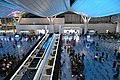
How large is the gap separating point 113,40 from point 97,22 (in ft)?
33.7

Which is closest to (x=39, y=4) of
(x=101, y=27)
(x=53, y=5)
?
(x=53, y=5)

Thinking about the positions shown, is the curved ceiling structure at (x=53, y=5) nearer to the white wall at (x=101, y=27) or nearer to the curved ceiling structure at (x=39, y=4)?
the curved ceiling structure at (x=39, y=4)

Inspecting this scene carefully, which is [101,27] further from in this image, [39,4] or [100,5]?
[39,4]

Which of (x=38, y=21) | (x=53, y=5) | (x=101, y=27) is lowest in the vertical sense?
(x=101, y=27)

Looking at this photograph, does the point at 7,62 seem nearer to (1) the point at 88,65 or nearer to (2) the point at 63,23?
(1) the point at 88,65

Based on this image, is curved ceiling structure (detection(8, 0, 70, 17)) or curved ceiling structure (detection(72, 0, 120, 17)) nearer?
curved ceiling structure (detection(8, 0, 70, 17))

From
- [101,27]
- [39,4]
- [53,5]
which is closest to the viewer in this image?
[39,4]

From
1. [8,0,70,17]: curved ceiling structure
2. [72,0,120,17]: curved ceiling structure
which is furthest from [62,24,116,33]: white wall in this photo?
[8,0,70,17]: curved ceiling structure

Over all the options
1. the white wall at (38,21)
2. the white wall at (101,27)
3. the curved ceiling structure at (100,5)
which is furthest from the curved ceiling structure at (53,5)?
the white wall at (38,21)

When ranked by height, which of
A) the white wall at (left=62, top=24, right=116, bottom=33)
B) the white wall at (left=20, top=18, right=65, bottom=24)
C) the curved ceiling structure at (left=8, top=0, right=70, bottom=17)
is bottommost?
the white wall at (left=62, top=24, right=116, bottom=33)

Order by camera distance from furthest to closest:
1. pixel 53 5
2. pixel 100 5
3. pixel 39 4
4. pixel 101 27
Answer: pixel 101 27 → pixel 53 5 → pixel 100 5 → pixel 39 4

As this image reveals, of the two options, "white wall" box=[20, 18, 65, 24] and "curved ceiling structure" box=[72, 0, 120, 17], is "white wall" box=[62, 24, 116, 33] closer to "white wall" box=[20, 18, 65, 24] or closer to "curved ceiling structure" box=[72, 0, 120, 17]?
A: "white wall" box=[20, 18, 65, 24]

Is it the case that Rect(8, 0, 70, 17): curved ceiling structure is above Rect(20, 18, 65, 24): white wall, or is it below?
above

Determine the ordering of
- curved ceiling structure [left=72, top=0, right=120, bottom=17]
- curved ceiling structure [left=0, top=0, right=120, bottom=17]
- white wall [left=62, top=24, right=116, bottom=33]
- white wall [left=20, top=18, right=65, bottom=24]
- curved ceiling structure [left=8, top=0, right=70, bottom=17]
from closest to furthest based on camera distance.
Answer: curved ceiling structure [left=8, top=0, right=70, bottom=17] → curved ceiling structure [left=0, top=0, right=120, bottom=17] → curved ceiling structure [left=72, top=0, right=120, bottom=17] → white wall [left=62, top=24, right=116, bottom=33] → white wall [left=20, top=18, right=65, bottom=24]
